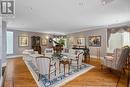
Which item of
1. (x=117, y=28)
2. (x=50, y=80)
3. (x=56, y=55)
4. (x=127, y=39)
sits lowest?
(x=50, y=80)

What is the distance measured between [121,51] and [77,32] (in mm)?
8455

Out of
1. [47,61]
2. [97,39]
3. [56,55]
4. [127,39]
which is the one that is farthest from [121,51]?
[97,39]

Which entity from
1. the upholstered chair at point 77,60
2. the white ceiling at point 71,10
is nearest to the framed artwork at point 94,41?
the white ceiling at point 71,10

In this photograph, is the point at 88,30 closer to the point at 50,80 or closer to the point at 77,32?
the point at 77,32

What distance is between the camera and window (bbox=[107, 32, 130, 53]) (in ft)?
26.2

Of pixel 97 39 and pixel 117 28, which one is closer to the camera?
pixel 117 28

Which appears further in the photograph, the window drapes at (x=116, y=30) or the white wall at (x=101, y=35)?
the white wall at (x=101, y=35)

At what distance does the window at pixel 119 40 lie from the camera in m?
7.98

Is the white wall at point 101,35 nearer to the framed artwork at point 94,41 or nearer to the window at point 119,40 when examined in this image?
the framed artwork at point 94,41

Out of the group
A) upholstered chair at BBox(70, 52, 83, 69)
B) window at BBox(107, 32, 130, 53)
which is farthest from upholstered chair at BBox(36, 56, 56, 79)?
window at BBox(107, 32, 130, 53)

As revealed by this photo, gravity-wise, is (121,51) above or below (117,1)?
below

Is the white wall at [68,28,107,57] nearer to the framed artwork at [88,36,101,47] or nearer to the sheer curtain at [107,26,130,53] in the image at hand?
the framed artwork at [88,36,101,47]

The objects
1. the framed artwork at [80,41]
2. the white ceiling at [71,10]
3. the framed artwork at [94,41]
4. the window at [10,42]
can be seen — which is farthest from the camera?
the framed artwork at [80,41]

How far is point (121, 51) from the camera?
16.1ft
